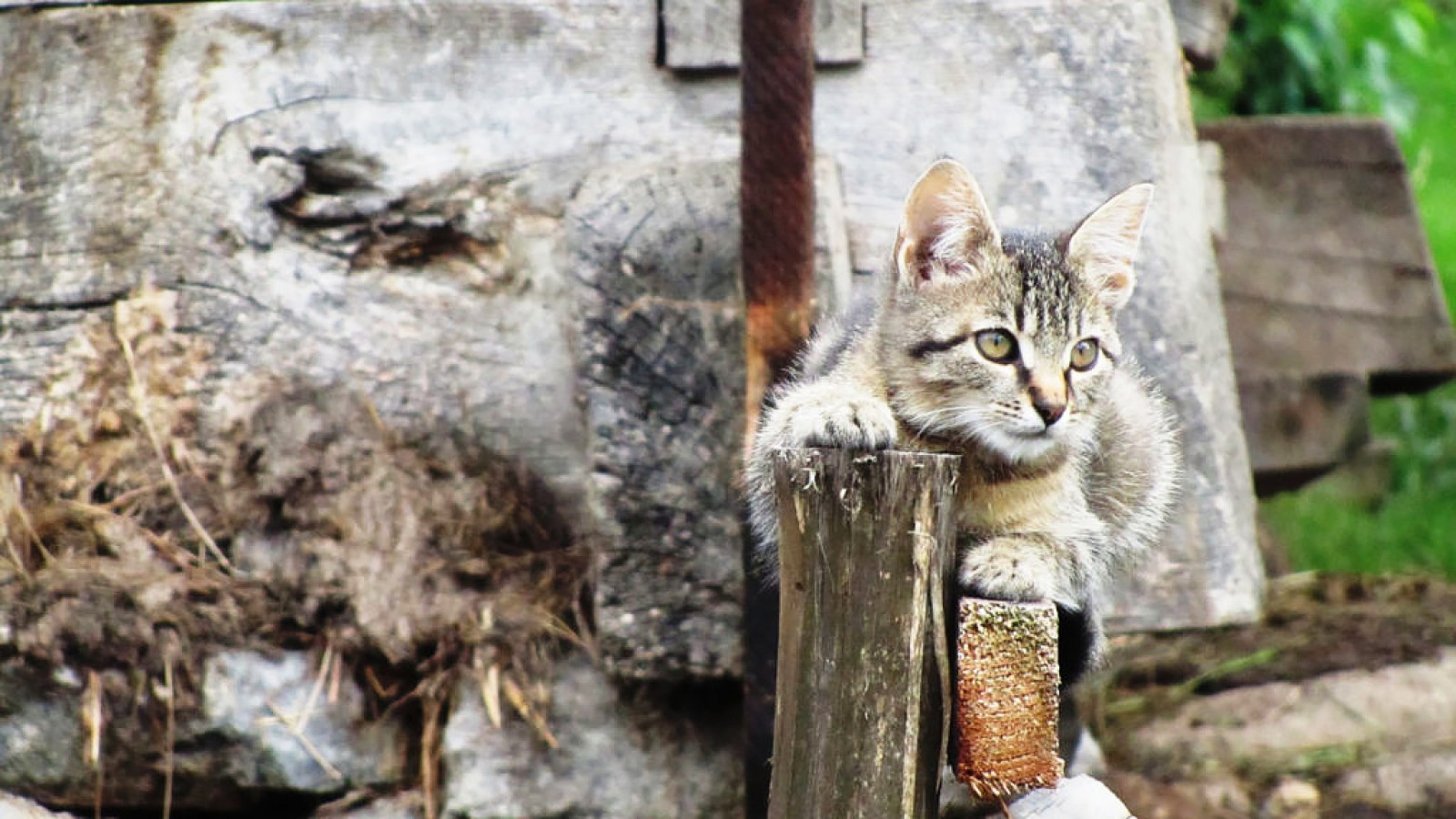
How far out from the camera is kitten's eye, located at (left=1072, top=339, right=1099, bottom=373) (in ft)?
9.89

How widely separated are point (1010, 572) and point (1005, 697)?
11.5 inches

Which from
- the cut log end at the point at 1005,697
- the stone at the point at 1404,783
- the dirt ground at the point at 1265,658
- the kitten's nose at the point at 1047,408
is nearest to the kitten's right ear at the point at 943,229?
the kitten's nose at the point at 1047,408

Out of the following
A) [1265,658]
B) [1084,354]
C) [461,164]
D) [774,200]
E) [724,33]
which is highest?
[724,33]

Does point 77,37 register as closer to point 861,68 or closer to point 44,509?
point 44,509

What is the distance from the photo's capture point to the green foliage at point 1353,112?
6.24 m

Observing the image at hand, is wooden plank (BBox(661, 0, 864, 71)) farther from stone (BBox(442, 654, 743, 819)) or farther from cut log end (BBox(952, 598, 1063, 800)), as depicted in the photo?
cut log end (BBox(952, 598, 1063, 800))

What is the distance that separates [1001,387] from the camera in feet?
9.49

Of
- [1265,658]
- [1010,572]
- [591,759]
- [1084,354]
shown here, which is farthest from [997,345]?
[1265,658]

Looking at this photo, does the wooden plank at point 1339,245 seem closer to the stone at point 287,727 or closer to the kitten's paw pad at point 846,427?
the kitten's paw pad at point 846,427

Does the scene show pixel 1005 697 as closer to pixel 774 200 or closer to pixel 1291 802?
pixel 774 200

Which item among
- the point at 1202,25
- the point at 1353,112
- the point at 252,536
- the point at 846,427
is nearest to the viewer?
the point at 846,427

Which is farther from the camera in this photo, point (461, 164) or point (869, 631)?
point (461, 164)

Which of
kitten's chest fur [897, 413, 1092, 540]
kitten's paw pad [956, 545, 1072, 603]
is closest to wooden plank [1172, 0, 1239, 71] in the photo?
kitten's chest fur [897, 413, 1092, 540]

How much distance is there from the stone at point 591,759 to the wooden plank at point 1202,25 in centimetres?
249
